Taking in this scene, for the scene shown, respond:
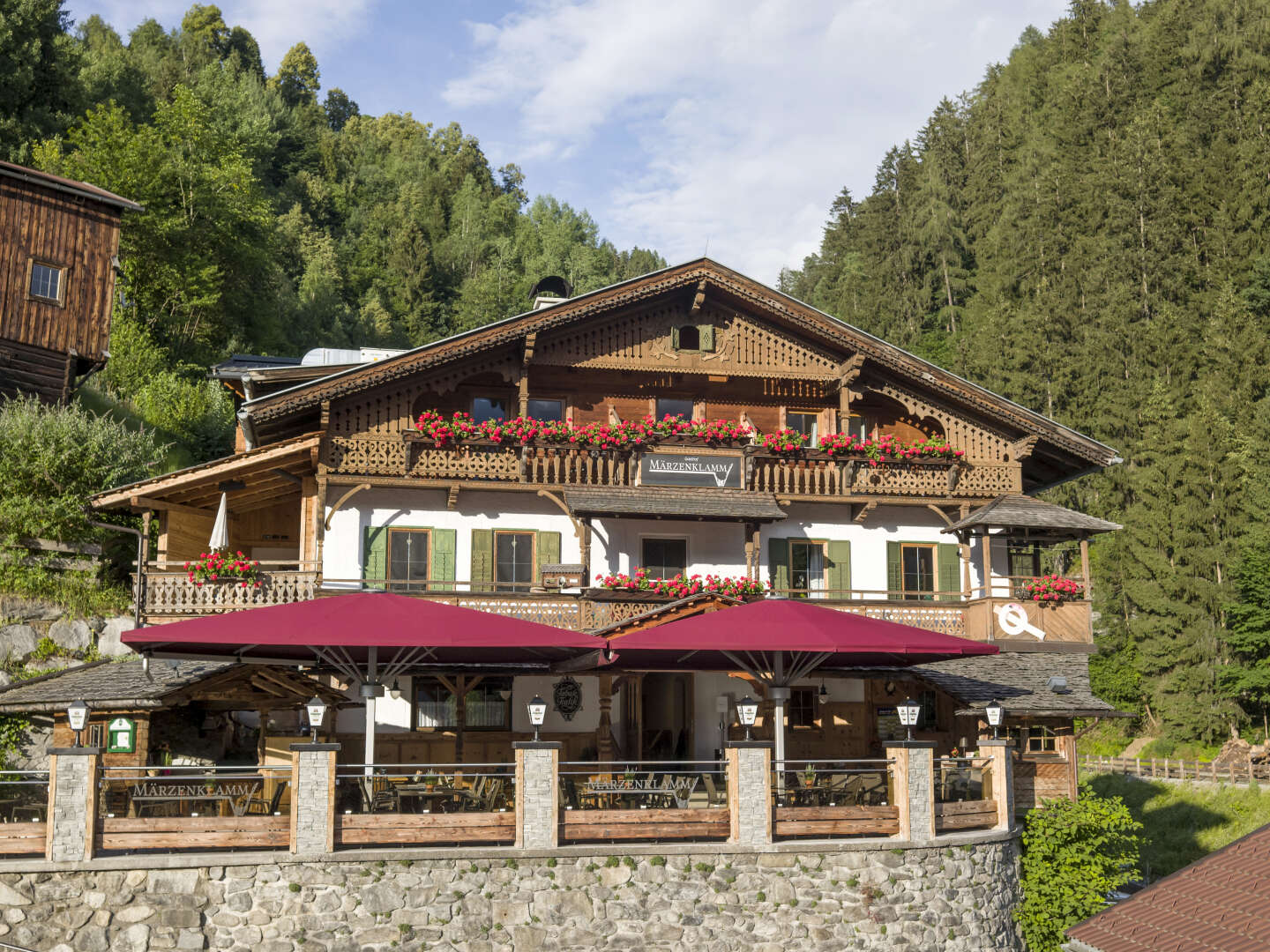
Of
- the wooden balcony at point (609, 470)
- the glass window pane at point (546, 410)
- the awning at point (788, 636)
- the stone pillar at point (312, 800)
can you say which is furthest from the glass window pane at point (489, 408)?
the stone pillar at point (312, 800)

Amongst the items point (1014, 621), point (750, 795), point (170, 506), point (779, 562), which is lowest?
point (750, 795)

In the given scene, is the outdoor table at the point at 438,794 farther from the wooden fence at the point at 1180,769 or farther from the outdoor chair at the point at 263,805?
the wooden fence at the point at 1180,769

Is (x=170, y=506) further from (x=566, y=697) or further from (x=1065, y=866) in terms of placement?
(x=1065, y=866)

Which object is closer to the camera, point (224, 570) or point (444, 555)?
point (224, 570)

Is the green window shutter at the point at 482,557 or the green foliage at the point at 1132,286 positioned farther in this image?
the green foliage at the point at 1132,286

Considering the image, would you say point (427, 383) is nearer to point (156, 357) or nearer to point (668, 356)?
point (668, 356)

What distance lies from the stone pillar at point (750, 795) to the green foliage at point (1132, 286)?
1284 inches

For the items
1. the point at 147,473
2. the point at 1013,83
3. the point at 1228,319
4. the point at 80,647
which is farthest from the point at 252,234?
the point at 1013,83

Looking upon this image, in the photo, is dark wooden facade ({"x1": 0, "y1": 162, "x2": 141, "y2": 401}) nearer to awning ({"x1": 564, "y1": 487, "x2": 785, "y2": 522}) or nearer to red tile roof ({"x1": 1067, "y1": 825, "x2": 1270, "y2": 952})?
awning ({"x1": 564, "y1": 487, "x2": 785, "y2": 522})

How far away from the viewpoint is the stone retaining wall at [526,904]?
1351 cm

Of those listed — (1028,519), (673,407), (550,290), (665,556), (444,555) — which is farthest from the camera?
(550,290)

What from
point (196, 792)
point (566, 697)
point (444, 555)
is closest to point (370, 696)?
point (196, 792)

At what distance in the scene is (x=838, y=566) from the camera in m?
25.0

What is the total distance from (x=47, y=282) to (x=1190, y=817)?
3207 centimetres
